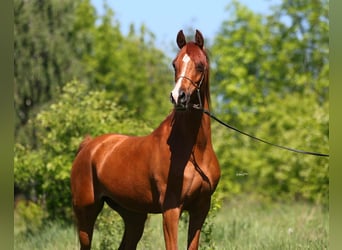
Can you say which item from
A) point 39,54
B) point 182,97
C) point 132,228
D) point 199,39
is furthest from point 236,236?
point 39,54

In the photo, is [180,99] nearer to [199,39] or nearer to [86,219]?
[199,39]

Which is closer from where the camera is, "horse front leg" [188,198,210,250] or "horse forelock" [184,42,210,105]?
"horse forelock" [184,42,210,105]

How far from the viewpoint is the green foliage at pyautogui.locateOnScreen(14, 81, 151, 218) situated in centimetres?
1102

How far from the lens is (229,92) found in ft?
71.5

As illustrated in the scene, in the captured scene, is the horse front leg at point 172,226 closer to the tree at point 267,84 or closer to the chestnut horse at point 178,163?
the chestnut horse at point 178,163

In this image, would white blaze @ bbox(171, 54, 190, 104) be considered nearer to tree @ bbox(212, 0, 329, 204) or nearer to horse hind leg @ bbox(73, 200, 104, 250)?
horse hind leg @ bbox(73, 200, 104, 250)

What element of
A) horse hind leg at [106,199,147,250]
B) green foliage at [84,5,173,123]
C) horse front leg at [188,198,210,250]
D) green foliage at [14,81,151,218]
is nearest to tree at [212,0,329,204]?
green foliage at [84,5,173,123]

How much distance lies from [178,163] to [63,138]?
251 inches

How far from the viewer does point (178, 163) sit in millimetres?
5387

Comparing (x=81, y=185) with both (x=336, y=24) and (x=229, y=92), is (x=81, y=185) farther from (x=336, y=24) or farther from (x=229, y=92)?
(x=229, y=92)

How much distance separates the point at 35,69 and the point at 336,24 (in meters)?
17.2

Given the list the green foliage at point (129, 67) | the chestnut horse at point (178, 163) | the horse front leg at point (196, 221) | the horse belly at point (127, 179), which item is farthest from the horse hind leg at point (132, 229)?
the green foliage at point (129, 67)

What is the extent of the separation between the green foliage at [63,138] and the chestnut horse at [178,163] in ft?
15.0

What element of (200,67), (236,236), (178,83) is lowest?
(236,236)
